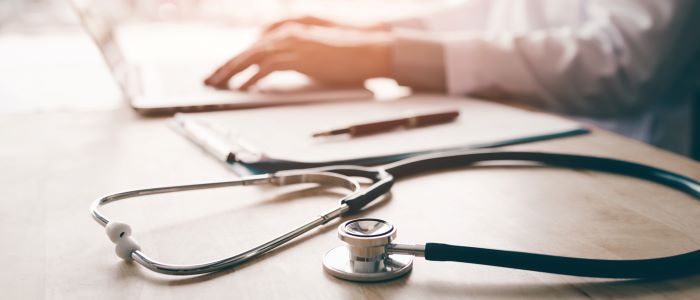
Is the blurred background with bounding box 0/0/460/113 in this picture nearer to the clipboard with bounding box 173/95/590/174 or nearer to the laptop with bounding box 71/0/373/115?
the laptop with bounding box 71/0/373/115

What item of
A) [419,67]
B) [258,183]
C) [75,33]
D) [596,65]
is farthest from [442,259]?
[75,33]

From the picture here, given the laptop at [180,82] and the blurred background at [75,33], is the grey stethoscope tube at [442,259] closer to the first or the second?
the laptop at [180,82]

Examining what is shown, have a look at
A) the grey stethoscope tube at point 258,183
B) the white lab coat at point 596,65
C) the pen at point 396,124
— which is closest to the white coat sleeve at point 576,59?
the white lab coat at point 596,65

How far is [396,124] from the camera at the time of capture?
0.75 metres

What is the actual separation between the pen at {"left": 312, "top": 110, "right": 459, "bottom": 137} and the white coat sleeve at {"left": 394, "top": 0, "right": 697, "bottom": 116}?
0.91 ft

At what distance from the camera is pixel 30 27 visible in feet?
6.80

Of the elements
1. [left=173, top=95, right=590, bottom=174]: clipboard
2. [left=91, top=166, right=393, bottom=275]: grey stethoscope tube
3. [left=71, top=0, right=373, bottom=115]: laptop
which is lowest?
[left=71, top=0, right=373, bottom=115]: laptop

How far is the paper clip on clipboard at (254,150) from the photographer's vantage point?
575mm

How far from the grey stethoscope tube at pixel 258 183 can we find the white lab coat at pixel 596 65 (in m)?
0.57

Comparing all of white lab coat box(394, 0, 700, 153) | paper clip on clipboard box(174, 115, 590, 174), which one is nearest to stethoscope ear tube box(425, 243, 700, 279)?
paper clip on clipboard box(174, 115, 590, 174)

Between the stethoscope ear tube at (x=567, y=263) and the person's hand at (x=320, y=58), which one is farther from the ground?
the stethoscope ear tube at (x=567, y=263)

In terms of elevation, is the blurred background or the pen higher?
the pen

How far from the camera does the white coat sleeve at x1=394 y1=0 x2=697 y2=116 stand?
1079 millimetres

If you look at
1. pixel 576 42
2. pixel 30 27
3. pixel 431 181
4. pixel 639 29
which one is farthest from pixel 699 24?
pixel 30 27
